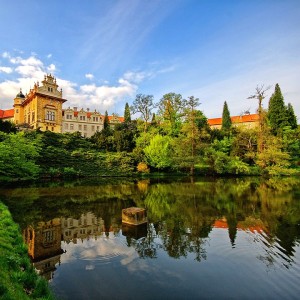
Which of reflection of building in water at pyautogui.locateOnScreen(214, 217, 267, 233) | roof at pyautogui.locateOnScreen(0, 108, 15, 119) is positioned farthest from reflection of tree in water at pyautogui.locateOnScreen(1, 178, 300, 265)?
roof at pyautogui.locateOnScreen(0, 108, 15, 119)

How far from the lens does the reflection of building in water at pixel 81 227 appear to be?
11.2m

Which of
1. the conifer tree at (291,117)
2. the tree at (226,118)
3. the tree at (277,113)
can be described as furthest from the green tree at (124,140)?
the conifer tree at (291,117)

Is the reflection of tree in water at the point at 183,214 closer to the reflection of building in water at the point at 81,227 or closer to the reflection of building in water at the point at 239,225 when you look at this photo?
the reflection of building in water at the point at 239,225

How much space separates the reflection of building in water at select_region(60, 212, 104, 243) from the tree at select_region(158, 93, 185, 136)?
4117 centimetres

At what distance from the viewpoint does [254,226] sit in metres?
12.5

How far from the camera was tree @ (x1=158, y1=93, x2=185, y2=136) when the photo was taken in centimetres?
5369

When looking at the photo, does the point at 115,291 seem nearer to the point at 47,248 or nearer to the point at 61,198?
the point at 47,248

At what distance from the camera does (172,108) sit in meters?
54.2

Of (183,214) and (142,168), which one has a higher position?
(142,168)

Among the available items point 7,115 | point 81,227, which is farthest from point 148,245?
point 7,115

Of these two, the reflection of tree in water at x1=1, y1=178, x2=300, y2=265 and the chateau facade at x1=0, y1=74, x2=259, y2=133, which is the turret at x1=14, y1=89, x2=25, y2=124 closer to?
the chateau facade at x1=0, y1=74, x2=259, y2=133

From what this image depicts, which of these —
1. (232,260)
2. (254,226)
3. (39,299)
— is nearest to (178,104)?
(254,226)

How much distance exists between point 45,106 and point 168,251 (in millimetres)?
55428

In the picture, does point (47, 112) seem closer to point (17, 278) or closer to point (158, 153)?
point (158, 153)
